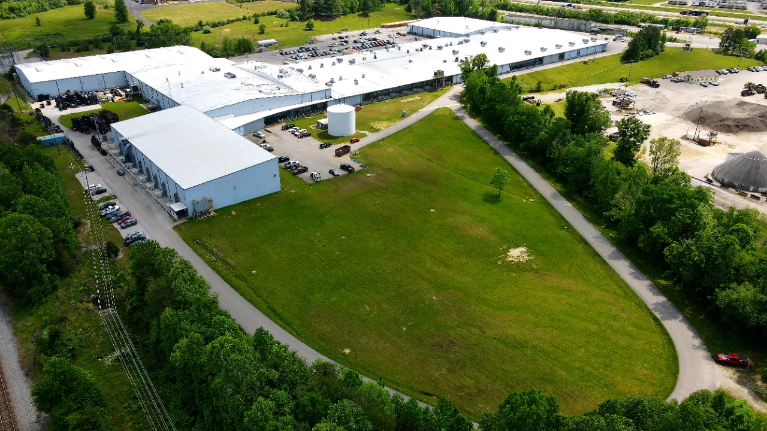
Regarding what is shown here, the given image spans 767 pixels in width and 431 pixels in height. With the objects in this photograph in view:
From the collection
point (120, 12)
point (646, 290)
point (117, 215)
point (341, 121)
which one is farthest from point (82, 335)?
point (120, 12)

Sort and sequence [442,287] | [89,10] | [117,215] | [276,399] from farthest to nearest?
[89,10] → [117,215] → [442,287] → [276,399]

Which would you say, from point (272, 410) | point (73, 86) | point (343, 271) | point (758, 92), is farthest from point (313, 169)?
point (758, 92)

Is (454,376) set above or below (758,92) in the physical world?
below

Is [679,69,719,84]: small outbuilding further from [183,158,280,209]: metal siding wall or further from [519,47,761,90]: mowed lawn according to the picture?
[183,158,280,209]: metal siding wall

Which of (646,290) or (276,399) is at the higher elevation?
(276,399)

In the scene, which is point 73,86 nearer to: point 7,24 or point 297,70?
point 297,70

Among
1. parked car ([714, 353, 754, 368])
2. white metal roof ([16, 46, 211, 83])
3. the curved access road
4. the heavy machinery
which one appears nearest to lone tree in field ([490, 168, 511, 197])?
the curved access road

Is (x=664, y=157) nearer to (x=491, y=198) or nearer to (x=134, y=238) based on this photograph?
(x=491, y=198)
